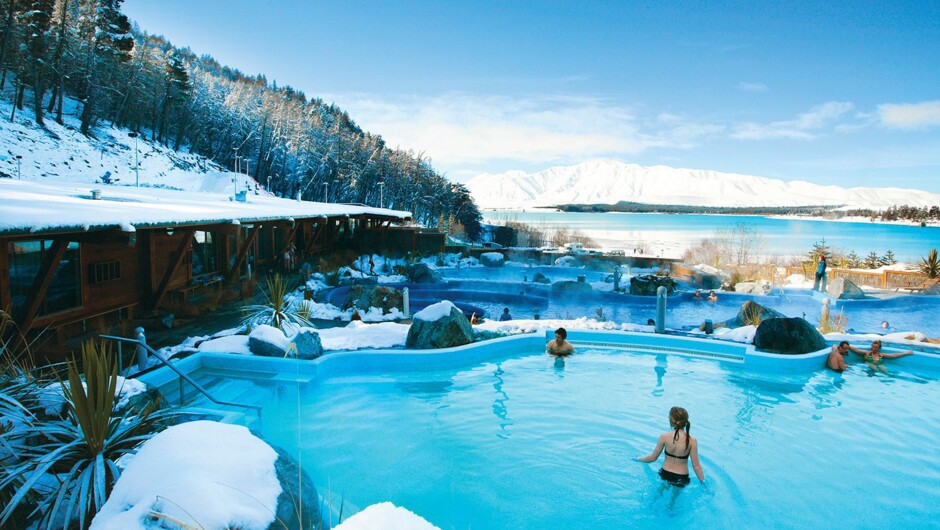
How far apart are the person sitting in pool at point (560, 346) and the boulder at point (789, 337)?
3020mm

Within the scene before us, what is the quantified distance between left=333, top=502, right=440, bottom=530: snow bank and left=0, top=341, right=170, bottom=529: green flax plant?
125 cm

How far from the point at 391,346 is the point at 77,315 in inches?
185

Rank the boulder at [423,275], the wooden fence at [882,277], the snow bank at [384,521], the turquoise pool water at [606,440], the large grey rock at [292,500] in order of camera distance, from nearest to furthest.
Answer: the snow bank at [384,521], the large grey rock at [292,500], the turquoise pool water at [606,440], the wooden fence at [882,277], the boulder at [423,275]

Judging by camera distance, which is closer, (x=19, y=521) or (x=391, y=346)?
(x=19, y=521)

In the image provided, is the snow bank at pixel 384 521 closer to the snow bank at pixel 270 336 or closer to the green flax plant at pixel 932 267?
the snow bank at pixel 270 336

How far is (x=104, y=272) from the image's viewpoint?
8641 millimetres

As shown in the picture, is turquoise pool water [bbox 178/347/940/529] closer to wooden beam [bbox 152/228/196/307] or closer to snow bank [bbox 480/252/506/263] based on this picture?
wooden beam [bbox 152/228/196/307]

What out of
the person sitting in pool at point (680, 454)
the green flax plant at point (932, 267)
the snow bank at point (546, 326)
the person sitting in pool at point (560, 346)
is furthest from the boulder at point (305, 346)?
the green flax plant at point (932, 267)

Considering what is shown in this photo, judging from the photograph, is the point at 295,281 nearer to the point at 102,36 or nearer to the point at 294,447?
the point at 294,447

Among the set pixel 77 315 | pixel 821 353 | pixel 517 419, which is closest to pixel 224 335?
pixel 77 315

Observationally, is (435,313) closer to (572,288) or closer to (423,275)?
(572,288)

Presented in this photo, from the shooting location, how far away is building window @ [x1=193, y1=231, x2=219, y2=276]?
40.5ft

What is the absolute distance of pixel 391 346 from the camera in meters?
8.15

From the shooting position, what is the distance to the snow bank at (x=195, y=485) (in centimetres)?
221
